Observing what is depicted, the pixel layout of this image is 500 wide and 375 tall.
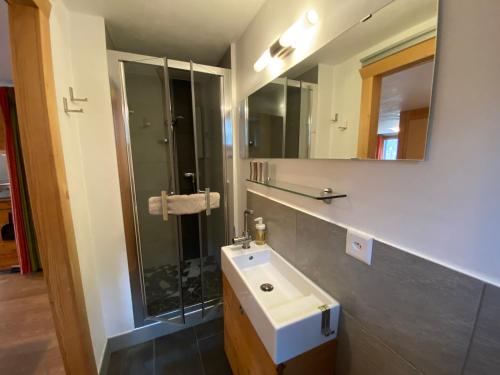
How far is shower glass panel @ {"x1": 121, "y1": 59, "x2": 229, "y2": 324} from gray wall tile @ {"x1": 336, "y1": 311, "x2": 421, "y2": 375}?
4.38ft

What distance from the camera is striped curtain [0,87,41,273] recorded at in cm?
236

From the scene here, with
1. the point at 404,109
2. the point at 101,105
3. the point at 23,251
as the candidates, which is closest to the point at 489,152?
the point at 404,109

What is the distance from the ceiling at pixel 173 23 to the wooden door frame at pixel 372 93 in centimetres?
97

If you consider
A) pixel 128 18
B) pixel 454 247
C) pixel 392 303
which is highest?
pixel 128 18

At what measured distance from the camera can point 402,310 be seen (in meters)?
0.69

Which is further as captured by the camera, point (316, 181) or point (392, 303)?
point (316, 181)

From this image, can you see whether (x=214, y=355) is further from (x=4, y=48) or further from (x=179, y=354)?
(x=4, y=48)

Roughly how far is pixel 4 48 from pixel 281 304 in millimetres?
2894

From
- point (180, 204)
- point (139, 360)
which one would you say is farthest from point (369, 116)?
point (139, 360)

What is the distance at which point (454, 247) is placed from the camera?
0.56 metres

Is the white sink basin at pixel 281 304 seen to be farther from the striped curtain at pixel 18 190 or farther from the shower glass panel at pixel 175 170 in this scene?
the striped curtain at pixel 18 190

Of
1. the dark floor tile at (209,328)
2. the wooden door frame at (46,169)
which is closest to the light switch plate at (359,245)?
the wooden door frame at (46,169)

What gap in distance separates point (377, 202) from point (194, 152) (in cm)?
169

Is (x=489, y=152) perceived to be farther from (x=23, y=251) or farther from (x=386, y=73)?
(x=23, y=251)
